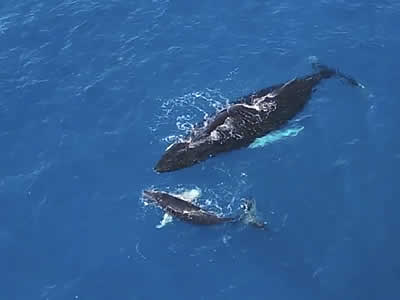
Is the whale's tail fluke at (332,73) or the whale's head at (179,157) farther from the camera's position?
the whale's tail fluke at (332,73)

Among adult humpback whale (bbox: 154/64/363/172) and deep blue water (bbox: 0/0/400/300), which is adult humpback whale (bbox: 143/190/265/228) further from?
adult humpback whale (bbox: 154/64/363/172)

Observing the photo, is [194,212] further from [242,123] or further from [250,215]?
[242,123]

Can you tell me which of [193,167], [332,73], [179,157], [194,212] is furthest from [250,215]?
[332,73]

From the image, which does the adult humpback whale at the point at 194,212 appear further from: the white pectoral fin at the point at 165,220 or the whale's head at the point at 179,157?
the whale's head at the point at 179,157

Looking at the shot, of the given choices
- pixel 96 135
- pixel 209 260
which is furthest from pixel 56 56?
pixel 209 260

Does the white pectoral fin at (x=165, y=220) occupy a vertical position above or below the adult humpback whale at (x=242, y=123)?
below

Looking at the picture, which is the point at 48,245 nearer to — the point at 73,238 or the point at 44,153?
the point at 73,238

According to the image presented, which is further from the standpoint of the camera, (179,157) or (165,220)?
(179,157)

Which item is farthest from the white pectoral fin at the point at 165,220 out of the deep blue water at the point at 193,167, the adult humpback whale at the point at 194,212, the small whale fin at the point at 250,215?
the small whale fin at the point at 250,215
